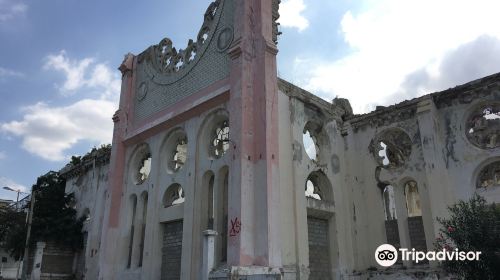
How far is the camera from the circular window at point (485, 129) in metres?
13.9

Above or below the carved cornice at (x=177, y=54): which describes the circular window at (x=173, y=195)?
below

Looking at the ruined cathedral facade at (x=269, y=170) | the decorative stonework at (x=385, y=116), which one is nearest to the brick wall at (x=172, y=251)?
the ruined cathedral facade at (x=269, y=170)

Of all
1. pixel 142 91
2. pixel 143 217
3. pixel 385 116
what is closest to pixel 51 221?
pixel 143 217

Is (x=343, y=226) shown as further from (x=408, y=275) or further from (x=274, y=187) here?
(x=274, y=187)

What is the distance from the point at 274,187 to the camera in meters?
12.2

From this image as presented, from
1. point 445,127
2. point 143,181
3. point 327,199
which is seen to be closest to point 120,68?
point 143,181

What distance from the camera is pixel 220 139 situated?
15.3 metres

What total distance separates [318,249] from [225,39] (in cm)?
793

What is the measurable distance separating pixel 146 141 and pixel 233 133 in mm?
6650

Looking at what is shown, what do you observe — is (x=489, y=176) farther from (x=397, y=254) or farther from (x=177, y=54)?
(x=177, y=54)

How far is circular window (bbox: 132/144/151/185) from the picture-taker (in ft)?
61.3

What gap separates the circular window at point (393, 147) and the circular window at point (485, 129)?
2119 millimetres

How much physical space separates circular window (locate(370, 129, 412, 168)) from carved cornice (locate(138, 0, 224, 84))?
294 inches

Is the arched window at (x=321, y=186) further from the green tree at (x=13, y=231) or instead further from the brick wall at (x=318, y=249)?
the green tree at (x=13, y=231)
